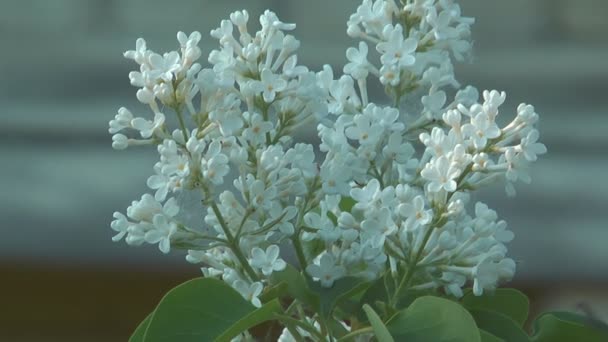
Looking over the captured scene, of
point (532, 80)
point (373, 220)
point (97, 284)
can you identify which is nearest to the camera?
point (373, 220)

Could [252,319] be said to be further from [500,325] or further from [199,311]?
[500,325]

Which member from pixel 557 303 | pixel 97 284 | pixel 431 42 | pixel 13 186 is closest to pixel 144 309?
pixel 97 284

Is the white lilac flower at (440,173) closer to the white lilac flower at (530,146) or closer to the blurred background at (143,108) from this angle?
the white lilac flower at (530,146)

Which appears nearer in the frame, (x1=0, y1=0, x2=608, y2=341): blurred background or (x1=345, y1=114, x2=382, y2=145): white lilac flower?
(x1=345, y1=114, x2=382, y2=145): white lilac flower

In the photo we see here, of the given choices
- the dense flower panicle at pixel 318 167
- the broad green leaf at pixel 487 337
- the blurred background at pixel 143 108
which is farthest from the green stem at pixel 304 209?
the blurred background at pixel 143 108

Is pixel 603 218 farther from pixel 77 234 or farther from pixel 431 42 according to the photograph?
pixel 431 42

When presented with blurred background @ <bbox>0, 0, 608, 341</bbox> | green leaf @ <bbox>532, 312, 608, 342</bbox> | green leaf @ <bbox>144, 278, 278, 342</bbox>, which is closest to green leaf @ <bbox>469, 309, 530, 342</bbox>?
green leaf @ <bbox>532, 312, 608, 342</bbox>

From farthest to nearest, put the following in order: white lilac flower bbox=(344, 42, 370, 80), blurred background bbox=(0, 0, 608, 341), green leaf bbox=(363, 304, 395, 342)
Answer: blurred background bbox=(0, 0, 608, 341) < white lilac flower bbox=(344, 42, 370, 80) < green leaf bbox=(363, 304, 395, 342)

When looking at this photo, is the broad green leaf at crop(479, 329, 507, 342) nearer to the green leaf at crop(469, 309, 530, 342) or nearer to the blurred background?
the green leaf at crop(469, 309, 530, 342)

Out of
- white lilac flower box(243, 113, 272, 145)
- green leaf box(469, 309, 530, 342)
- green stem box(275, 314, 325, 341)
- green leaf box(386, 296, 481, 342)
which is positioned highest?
Result: white lilac flower box(243, 113, 272, 145)
